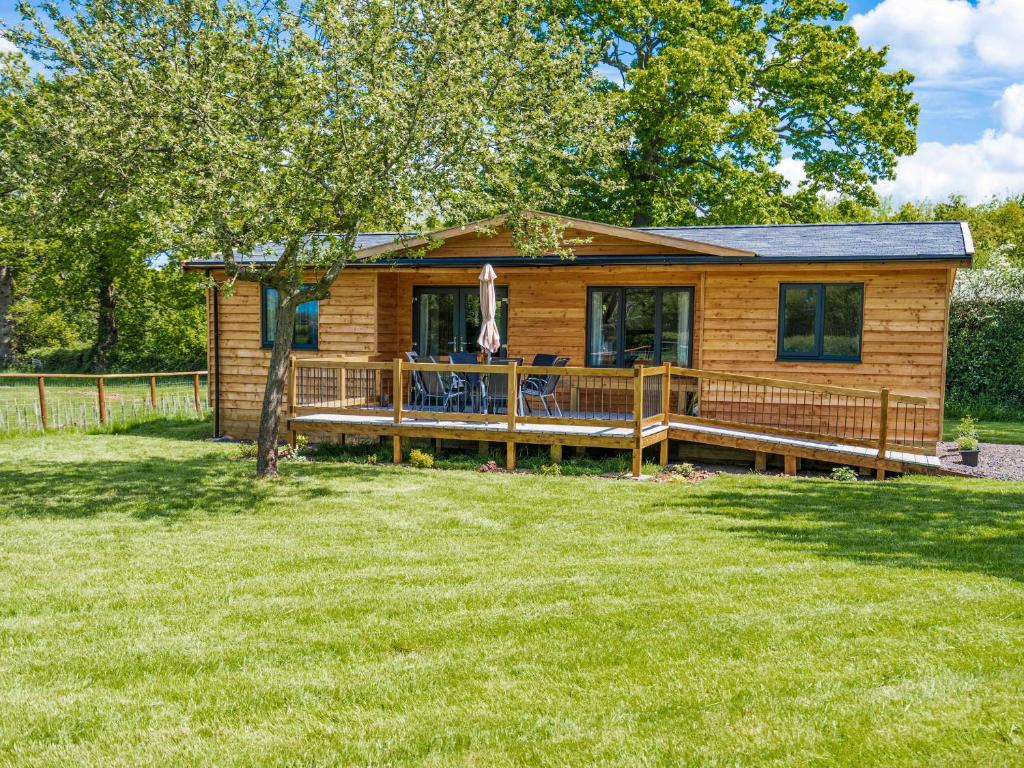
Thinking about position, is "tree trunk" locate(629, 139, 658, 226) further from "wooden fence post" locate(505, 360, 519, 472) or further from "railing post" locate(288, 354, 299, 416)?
"railing post" locate(288, 354, 299, 416)

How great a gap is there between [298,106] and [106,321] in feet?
95.3

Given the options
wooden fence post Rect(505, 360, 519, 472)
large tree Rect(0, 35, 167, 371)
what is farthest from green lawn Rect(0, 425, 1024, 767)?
large tree Rect(0, 35, 167, 371)

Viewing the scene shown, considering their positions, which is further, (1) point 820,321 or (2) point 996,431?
(2) point 996,431

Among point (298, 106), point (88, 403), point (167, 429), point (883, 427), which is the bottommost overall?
point (167, 429)

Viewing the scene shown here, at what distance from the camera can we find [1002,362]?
71.7 feet

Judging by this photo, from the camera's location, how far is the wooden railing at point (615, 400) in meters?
13.0

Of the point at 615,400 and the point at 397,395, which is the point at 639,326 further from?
the point at 397,395

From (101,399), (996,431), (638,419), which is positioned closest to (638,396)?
(638,419)

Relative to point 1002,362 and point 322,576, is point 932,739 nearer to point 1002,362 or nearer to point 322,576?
point 322,576

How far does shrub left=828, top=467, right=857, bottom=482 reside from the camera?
12.1 metres

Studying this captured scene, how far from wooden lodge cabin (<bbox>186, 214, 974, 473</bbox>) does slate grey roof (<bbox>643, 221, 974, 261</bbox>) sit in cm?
5

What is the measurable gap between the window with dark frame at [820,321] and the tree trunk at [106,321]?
29.1m

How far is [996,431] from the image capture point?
60.3 ft

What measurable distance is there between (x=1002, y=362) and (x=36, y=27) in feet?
70.1
